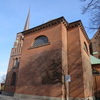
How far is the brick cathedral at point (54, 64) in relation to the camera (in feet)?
35.2

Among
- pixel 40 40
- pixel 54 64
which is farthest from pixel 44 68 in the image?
pixel 40 40

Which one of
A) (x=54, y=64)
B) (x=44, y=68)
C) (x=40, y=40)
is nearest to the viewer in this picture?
(x=54, y=64)

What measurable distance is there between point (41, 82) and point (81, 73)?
4.67m

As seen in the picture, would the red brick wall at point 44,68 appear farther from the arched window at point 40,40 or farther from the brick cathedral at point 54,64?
the arched window at point 40,40

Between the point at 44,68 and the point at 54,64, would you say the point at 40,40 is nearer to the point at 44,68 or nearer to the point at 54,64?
the point at 44,68

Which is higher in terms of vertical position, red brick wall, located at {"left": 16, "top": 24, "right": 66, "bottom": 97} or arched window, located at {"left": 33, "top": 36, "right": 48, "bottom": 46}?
arched window, located at {"left": 33, "top": 36, "right": 48, "bottom": 46}

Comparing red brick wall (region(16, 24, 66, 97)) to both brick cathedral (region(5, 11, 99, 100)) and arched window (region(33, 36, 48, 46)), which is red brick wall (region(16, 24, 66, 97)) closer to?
brick cathedral (region(5, 11, 99, 100))

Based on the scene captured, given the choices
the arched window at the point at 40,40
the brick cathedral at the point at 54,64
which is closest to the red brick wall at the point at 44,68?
the brick cathedral at the point at 54,64

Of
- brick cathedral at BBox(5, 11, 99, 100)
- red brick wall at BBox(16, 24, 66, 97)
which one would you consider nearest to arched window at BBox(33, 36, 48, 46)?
brick cathedral at BBox(5, 11, 99, 100)

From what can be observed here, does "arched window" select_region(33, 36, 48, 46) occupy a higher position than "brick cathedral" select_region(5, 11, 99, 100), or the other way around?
"arched window" select_region(33, 36, 48, 46)

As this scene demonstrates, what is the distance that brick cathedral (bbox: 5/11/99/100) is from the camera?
10.7 meters

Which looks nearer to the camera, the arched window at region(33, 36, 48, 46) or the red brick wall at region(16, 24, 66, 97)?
the red brick wall at region(16, 24, 66, 97)

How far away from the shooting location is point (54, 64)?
37.7 feet

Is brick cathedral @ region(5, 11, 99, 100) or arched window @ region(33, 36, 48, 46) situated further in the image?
arched window @ region(33, 36, 48, 46)
